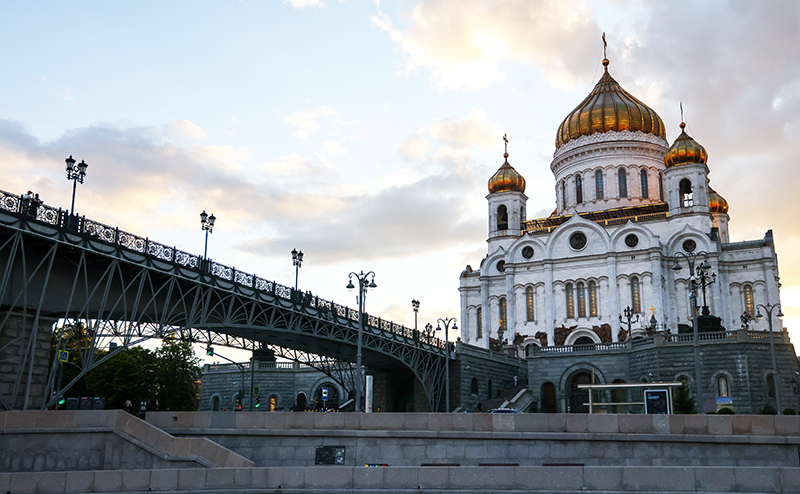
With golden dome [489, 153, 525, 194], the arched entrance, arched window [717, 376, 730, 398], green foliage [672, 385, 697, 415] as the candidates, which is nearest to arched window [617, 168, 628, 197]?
golden dome [489, 153, 525, 194]

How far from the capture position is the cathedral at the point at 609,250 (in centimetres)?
6344

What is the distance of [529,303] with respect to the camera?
69.1 m

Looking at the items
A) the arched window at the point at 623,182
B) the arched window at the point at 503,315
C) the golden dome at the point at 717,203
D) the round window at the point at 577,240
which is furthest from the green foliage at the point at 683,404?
the golden dome at the point at 717,203

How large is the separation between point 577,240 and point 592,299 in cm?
592

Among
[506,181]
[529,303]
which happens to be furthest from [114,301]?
[506,181]

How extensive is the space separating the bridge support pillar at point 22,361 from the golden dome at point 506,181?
180ft

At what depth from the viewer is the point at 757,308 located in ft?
199

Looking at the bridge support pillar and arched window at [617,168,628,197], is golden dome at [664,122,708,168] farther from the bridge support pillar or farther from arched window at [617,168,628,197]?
the bridge support pillar

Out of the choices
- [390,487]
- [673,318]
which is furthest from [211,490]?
[673,318]

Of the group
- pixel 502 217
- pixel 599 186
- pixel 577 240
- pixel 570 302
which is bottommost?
pixel 570 302

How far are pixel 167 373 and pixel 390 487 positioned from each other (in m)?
40.1

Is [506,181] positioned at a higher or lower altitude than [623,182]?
higher

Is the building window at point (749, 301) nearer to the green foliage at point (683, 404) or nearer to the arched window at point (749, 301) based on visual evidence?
the arched window at point (749, 301)

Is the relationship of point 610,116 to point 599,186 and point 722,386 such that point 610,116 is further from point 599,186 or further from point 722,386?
point 722,386
